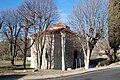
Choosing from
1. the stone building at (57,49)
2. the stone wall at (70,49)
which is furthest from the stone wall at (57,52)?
the stone wall at (70,49)

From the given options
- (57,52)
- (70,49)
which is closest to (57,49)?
(57,52)

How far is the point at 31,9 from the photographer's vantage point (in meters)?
35.6

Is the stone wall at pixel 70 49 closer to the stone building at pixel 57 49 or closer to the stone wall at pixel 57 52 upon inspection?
the stone building at pixel 57 49

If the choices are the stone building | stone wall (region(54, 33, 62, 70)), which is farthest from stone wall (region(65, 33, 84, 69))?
stone wall (region(54, 33, 62, 70))

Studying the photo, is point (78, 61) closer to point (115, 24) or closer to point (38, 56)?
point (38, 56)

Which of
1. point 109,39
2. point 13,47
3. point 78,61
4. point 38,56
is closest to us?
point 109,39

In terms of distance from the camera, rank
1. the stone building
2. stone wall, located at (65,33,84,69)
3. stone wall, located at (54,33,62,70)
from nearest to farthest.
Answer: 1. stone wall, located at (65,33,84,69)
2. the stone building
3. stone wall, located at (54,33,62,70)

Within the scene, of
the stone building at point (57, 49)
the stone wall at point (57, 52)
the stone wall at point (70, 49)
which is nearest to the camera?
the stone wall at point (70, 49)

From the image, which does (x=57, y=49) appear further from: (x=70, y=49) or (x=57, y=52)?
(x=70, y=49)

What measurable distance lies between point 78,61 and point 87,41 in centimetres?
1283

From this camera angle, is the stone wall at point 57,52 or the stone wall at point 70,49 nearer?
the stone wall at point 70,49

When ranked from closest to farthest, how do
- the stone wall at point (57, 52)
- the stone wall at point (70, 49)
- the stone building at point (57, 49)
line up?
the stone wall at point (70, 49) → the stone building at point (57, 49) → the stone wall at point (57, 52)

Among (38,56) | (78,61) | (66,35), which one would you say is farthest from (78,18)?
(78,61)

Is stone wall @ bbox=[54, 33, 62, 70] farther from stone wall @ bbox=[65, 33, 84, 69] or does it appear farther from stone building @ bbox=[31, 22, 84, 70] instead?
stone wall @ bbox=[65, 33, 84, 69]
